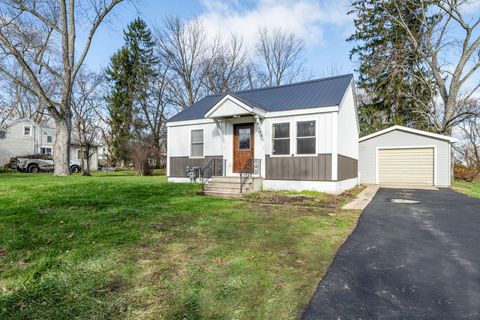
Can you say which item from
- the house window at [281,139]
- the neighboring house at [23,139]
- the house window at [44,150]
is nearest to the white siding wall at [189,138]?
the house window at [281,139]

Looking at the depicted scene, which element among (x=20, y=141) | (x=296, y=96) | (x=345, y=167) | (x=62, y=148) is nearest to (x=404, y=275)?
(x=296, y=96)

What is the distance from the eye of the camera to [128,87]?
32844mm

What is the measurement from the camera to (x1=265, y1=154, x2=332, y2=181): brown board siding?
9.92m

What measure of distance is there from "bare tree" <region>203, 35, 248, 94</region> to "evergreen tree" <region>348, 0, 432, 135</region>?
448 inches

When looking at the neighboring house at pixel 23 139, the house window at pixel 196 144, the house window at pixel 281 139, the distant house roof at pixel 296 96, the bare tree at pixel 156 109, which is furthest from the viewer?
the bare tree at pixel 156 109

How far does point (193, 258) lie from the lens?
11.2 ft

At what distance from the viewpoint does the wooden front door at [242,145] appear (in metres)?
11.4

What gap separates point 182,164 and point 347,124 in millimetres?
7963

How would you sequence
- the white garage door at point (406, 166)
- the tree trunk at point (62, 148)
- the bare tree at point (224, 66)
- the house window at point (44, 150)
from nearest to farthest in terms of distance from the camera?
the white garage door at point (406, 166)
the tree trunk at point (62, 148)
the bare tree at point (224, 66)
the house window at point (44, 150)

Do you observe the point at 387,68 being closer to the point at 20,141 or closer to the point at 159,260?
the point at 159,260

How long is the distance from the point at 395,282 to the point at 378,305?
645 mm

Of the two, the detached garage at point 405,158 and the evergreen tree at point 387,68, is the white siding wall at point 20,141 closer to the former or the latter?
the detached garage at point 405,158

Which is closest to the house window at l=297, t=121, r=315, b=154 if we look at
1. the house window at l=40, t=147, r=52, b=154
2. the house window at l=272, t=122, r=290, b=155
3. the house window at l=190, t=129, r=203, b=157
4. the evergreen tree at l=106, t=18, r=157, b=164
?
the house window at l=272, t=122, r=290, b=155

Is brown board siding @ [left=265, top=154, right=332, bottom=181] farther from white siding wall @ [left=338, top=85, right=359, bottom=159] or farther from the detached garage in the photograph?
the detached garage
